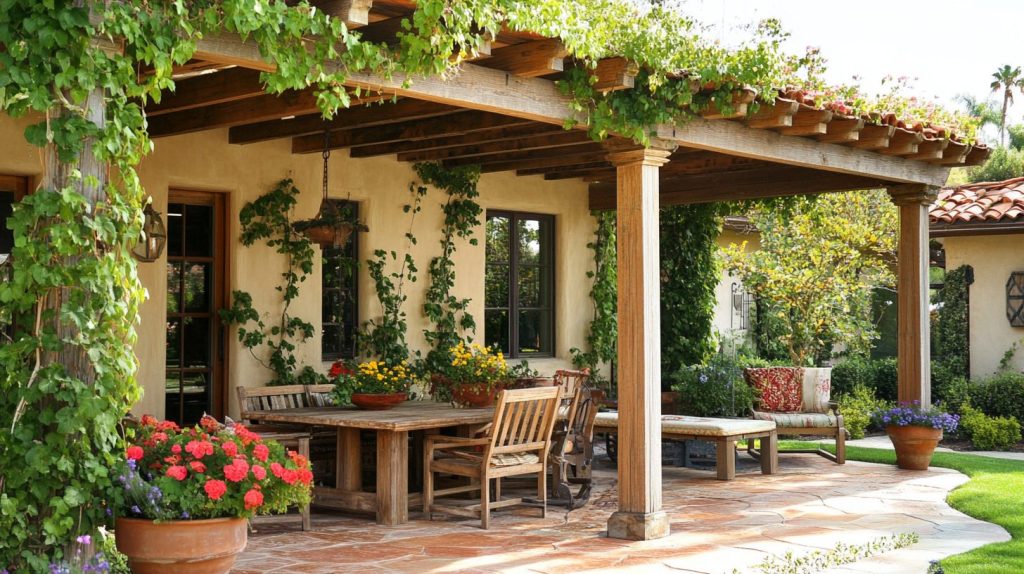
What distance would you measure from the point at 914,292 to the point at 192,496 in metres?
7.54

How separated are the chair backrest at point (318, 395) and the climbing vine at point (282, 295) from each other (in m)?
0.63

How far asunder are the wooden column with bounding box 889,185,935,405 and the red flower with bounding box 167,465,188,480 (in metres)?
7.48

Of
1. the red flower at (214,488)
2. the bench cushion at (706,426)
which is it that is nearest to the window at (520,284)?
the bench cushion at (706,426)

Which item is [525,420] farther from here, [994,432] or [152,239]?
[994,432]

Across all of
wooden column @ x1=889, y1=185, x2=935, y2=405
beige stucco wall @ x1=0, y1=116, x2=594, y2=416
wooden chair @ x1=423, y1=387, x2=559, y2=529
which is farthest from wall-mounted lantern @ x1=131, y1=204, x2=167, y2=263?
wooden column @ x1=889, y1=185, x2=935, y2=405

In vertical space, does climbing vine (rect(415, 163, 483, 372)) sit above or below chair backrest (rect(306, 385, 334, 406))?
above

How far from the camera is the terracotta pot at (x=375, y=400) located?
25.1 feet

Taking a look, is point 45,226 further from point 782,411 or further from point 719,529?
point 782,411

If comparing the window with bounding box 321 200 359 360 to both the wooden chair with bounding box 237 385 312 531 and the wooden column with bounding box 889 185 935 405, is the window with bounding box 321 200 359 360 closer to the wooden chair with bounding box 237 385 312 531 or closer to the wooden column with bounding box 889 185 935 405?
the wooden chair with bounding box 237 385 312 531

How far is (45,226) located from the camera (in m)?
4.05

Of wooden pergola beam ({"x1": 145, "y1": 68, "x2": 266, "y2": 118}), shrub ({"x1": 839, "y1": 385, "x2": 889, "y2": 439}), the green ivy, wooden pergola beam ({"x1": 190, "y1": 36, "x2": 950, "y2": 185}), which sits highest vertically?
wooden pergola beam ({"x1": 145, "y1": 68, "x2": 266, "y2": 118})

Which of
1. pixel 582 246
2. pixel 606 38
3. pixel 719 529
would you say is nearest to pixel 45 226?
pixel 606 38

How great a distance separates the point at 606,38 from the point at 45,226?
314cm

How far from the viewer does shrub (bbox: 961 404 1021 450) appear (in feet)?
38.2
